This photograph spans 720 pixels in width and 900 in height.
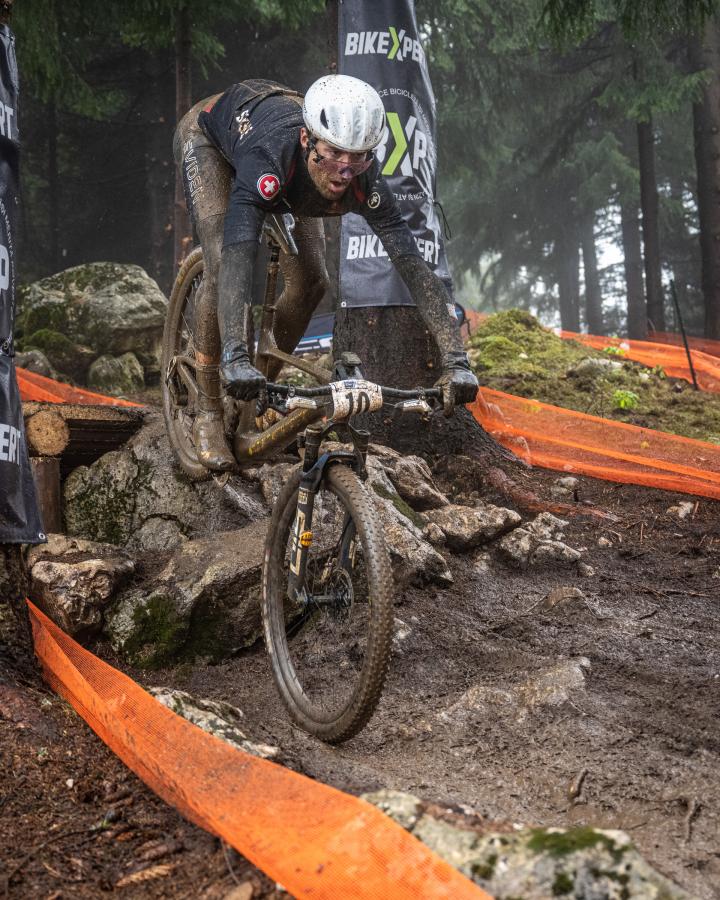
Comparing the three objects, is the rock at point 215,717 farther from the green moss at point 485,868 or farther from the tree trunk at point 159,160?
the tree trunk at point 159,160

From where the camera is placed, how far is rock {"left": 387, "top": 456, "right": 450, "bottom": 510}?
18.6 feet

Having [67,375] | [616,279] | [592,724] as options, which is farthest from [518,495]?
[616,279]

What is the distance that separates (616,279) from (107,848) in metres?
34.8

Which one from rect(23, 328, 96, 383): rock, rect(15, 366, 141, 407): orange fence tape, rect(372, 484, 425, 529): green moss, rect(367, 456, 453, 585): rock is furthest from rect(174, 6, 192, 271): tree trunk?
rect(367, 456, 453, 585): rock

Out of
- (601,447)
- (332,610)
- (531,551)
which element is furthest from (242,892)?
(601,447)

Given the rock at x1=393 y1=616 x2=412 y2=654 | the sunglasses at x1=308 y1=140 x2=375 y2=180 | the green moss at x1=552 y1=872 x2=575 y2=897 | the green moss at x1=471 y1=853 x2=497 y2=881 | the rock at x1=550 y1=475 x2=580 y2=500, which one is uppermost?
the sunglasses at x1=308 y1=140 x2=375 y2=180

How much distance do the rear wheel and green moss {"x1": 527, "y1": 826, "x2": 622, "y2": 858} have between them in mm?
3248

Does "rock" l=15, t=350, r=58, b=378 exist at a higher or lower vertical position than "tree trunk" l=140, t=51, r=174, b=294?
lower

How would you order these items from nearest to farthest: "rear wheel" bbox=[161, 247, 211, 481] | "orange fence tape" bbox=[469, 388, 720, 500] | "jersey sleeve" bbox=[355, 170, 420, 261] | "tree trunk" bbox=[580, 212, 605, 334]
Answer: "jersey sleeve" bbox=[355, 170, 420, 261] → "rear wheel" bbox=[161, 247, 211, 481] → "orange fence tape" bbox=[469, 388, 720, 500] → "tree trunk" bbox=[580, 212, 605, 334]

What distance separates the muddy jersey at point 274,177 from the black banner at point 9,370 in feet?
3.28

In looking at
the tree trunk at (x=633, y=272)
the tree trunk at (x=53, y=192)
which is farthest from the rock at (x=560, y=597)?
the tree trunk at (x=633, y=272)

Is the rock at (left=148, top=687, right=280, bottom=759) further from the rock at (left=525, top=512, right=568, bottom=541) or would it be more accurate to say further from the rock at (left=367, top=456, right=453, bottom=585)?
the rock at (left=525, top=512, right=568, bottom=541)

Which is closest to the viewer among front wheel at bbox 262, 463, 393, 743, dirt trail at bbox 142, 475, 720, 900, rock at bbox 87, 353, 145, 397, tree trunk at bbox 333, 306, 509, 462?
dirt trail at bbox 142, 475, 720, 900

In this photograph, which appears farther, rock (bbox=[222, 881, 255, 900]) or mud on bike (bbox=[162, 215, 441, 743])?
mud on bike (bbox=[162, 215, 441, 743])
